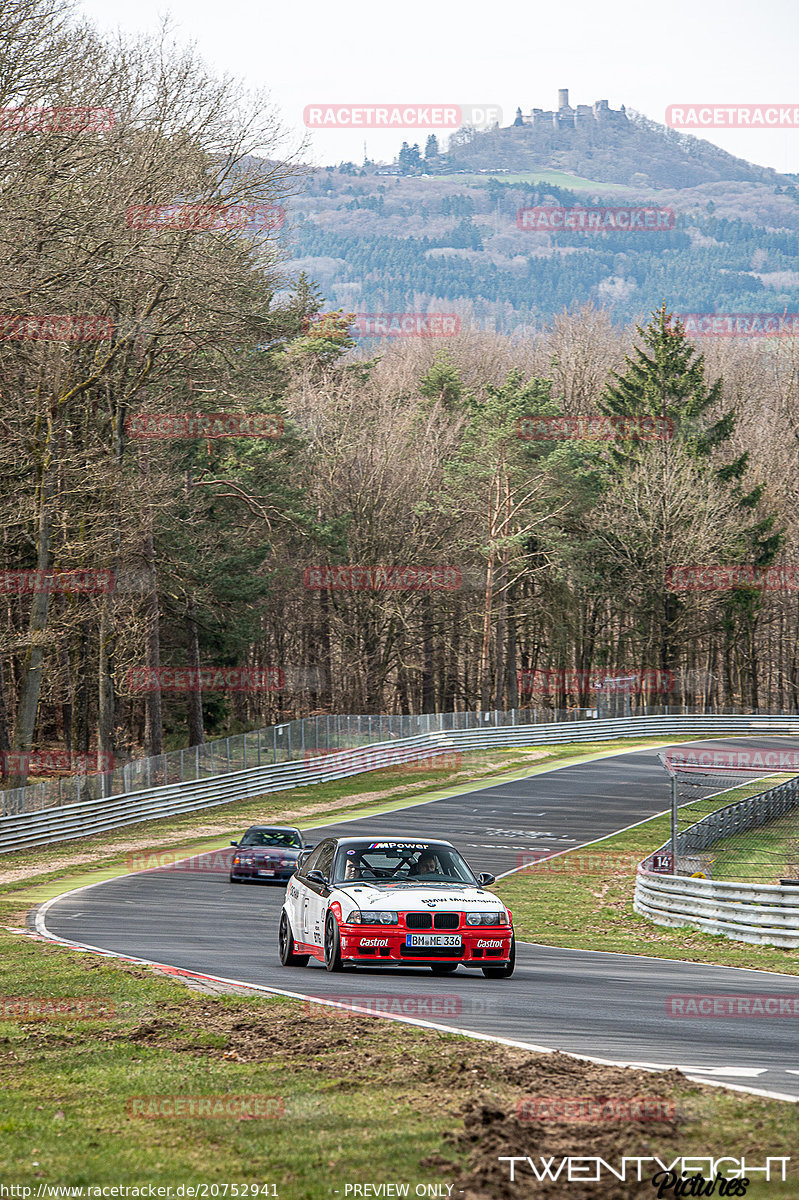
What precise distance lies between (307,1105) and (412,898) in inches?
239

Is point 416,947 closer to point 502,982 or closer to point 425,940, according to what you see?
point 425,940

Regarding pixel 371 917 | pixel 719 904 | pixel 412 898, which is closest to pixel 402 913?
pixel 412 898

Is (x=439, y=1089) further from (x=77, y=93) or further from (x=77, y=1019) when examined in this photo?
(x=77, y=93)

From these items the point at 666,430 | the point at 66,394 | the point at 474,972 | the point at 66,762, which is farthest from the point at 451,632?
the point at 474,972

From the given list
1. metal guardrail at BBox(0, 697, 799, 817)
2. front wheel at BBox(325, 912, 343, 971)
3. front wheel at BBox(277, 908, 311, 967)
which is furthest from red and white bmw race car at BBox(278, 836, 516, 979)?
metal guardrail at BBox(0, 697, 799, 817)

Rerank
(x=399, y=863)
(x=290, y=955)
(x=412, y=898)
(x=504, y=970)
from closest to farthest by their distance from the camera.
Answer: (x=412, y=898) < (x=504, y=970) < (x=399, y=863) < (x=290, y=955)

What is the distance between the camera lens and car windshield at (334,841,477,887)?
1366 centimetres

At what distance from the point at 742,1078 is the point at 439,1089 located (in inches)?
69.6

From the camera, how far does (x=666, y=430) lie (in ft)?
255

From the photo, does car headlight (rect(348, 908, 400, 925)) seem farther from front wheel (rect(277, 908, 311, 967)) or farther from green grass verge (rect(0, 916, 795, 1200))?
green grass verge (rect(0, 916, 795, 1200))

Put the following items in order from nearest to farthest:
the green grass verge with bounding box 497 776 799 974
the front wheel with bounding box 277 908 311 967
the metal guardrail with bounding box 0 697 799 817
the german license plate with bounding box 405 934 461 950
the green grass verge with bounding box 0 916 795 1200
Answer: the green grass verge with bounding box 0 916 795 1200, the german license plate with bounding box 405 934 461 950, the front wheel with bounding box 277 908 311 967, the green grass verge with bounding box 497 776 799 974, the metal guardrail with bounding box 0 697 799 817

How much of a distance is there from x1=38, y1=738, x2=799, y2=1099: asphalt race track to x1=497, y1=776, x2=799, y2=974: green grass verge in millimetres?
1252

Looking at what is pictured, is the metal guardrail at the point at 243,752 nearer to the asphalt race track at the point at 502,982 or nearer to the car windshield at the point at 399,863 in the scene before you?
the asphalt race track at the point at 502,982

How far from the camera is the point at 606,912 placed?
23.7m
